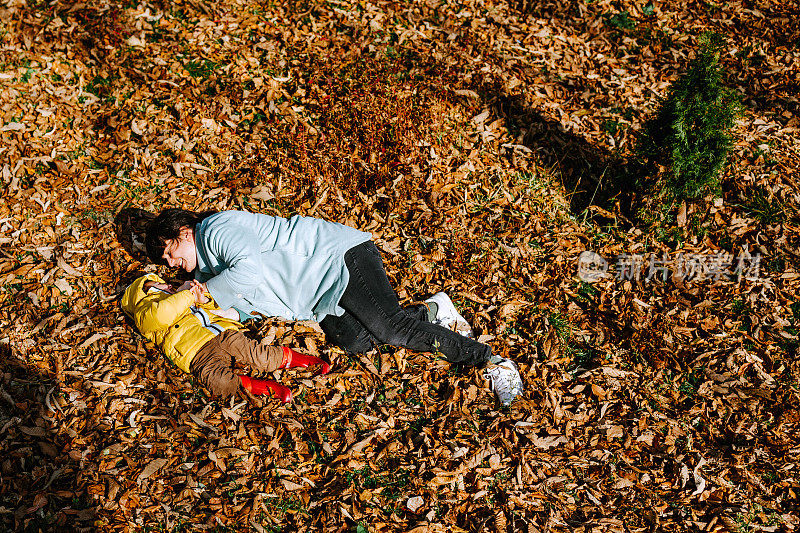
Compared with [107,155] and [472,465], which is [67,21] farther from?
[472,465]

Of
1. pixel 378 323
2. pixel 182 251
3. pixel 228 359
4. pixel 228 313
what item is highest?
pixel 182 251

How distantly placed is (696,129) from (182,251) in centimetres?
428

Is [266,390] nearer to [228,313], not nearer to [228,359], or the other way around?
[228,359]

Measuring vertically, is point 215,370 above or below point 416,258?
below

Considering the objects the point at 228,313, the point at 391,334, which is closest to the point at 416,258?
the point at 391,334

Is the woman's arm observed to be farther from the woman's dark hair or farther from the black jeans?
the black jeans

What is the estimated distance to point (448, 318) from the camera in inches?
196

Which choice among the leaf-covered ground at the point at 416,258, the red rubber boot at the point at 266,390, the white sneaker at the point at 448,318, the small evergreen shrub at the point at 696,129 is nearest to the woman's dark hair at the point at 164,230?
the leaf-covered ground at the point at 416,258

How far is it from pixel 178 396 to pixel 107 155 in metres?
2.65

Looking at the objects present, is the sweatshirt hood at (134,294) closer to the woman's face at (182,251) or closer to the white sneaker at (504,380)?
the woman's face at (182,251)

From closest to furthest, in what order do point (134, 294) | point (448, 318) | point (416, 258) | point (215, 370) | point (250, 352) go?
point (215, 370) → point (250, 352) → point (134, 294) → point (448, 318) → point (416, 258)

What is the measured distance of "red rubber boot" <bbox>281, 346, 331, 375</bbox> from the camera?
457 cm

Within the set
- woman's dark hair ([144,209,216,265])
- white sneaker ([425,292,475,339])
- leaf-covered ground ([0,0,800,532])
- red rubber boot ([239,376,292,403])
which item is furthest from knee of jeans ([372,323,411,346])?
woman's dark hair ([144,209,216,265])

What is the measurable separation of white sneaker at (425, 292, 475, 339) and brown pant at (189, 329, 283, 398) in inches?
51.3
